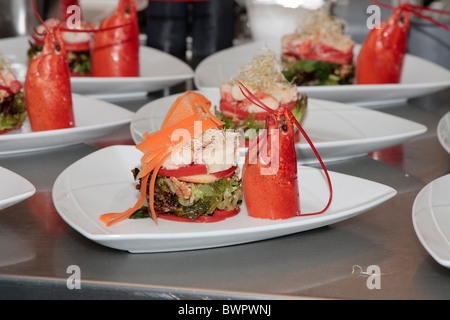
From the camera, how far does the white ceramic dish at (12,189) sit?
50.1 inches

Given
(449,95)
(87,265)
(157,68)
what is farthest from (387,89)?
(87,265)

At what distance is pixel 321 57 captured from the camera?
2553 mm

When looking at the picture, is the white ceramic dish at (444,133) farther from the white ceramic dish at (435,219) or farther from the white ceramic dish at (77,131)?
the white ceramic dish at (77,131)

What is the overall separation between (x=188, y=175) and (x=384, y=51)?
1.43 m

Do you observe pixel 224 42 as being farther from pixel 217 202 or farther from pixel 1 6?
pixel 217 202

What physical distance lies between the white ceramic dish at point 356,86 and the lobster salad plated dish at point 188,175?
0.72 m

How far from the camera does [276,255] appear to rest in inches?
49.5

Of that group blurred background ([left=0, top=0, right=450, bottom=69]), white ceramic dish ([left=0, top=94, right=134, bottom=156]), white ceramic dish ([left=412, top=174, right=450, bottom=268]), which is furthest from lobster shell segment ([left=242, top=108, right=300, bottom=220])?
blurred background ([left=0, top=0, right=450, bottom=69])

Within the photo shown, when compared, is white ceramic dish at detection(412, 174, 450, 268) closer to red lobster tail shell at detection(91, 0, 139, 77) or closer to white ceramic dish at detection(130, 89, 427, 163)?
white ceramic dish at detection(130, 89, 427, 163)

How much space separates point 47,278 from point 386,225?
0.76 meters

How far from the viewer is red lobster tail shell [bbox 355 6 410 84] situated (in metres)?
2.47

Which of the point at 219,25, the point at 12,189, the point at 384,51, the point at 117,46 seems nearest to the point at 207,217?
the point at 12,189

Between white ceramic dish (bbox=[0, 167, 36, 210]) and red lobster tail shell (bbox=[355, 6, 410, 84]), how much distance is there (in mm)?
1567

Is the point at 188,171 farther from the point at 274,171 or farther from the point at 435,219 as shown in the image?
the point at 435,219
